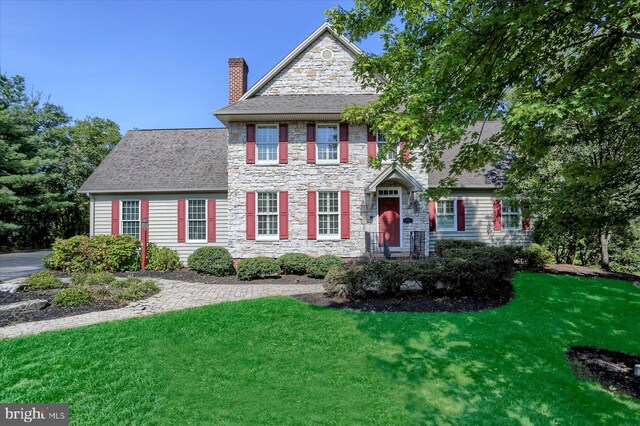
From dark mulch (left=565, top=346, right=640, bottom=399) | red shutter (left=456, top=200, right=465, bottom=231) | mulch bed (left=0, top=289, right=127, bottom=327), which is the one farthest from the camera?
red shutter (left=456, top=200, right=465, bottom=231)

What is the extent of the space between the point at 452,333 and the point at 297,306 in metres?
3.37

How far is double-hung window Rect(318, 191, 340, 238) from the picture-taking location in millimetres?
13273

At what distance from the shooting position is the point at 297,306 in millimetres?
7488

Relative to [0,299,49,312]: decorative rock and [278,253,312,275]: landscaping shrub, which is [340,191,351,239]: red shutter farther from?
[0,299,49,312]: decorative rock

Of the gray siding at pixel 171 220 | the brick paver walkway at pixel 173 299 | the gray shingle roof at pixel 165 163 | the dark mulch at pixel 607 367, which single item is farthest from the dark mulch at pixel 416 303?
the gray shingle roof at pixel 165 163

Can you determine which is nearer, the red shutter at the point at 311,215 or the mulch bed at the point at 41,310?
the mulch bed at the point at 41,310

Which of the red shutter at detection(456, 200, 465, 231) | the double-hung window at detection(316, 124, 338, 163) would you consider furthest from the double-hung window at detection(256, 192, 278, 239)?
the red shutter at detection(456, 200, 465, 231)

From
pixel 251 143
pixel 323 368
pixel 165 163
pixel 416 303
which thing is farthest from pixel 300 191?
pixel 323 368

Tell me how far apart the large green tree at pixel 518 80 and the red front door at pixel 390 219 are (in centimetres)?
762

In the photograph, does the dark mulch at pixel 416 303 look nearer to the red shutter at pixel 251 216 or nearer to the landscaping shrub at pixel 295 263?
the landscaping shrub at pixel 295 263

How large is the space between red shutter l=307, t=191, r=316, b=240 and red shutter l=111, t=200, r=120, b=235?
345 inches

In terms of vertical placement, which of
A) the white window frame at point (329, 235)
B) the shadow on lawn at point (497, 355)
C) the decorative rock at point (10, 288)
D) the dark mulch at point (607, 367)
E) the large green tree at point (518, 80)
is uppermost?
the large green tree at point (518, 80)

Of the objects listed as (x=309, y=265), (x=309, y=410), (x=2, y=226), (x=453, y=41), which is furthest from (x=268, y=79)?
(x=2, y=226)

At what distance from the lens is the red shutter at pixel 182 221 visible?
14.3 m
